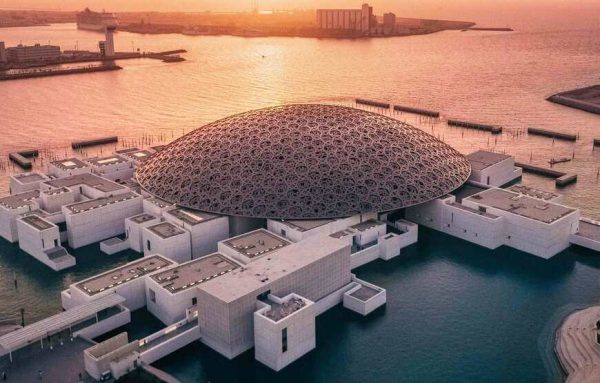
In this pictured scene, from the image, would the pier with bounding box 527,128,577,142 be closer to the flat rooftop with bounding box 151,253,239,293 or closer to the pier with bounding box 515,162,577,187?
the pier with bounding box 515,162,577,187

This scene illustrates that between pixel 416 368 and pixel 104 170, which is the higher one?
pixel 104 170

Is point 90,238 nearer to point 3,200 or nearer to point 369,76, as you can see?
point 3,200

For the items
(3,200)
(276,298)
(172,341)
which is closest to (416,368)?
(276,298)

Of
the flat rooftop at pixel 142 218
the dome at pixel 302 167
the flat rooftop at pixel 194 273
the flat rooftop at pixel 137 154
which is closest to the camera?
the flat rooftop at pixel 194 273

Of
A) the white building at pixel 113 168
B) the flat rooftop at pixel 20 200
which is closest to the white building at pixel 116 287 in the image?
the flat rooftop at pixel 20 200

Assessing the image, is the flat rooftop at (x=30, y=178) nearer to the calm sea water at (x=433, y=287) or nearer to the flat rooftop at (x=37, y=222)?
the calm sea water at (x=433, y=287)
